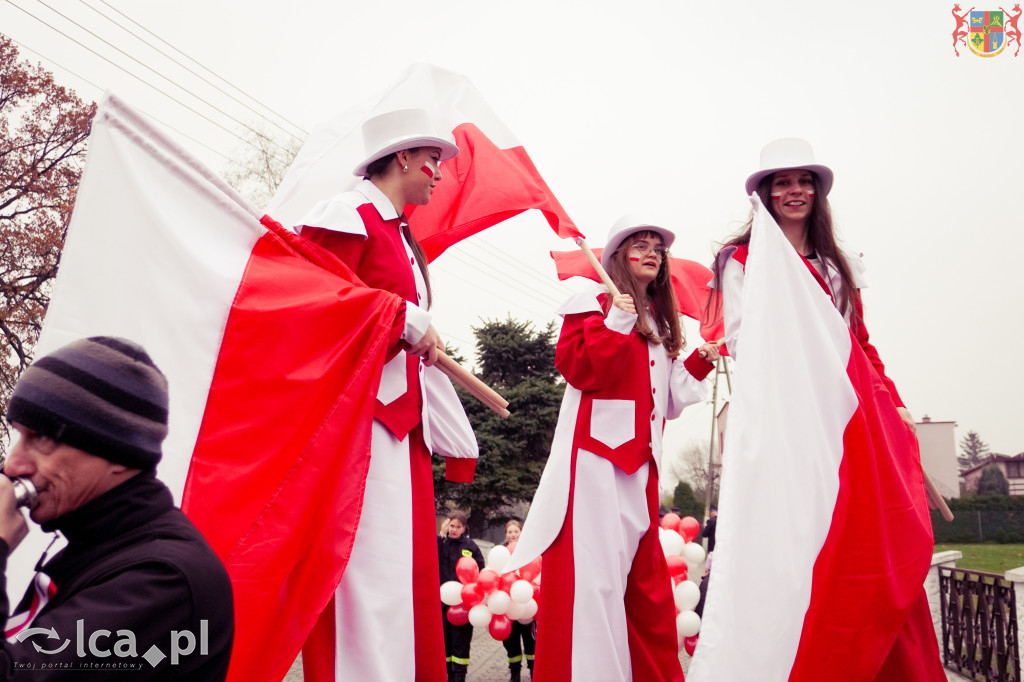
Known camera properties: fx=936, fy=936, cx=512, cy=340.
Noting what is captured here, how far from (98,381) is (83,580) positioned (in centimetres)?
37

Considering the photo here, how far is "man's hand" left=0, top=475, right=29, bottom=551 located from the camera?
5.56 feet

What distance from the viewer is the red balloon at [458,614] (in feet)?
25.0

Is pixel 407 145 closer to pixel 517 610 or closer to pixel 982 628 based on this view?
pixel 517 610

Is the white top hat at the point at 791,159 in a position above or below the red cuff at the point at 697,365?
above

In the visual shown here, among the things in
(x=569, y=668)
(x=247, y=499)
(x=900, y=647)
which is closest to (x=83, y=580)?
(x=247, y=499)

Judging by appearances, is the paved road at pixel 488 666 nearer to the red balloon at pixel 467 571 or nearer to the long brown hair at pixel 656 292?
the red balloon at pixel 467 571

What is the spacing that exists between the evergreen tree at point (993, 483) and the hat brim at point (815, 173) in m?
80.6

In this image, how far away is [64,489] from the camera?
1797 millimetres

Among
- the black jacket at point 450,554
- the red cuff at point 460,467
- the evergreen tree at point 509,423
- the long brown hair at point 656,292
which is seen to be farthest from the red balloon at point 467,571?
the evergreen tree at point 509,423

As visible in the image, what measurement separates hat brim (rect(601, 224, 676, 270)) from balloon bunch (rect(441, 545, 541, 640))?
2.74 meters

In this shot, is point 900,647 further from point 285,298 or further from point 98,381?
point 98,381

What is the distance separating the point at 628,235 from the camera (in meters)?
5.28

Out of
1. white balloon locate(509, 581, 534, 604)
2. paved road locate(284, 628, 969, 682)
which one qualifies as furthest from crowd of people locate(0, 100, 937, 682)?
paved road locate(284, 628, 969, 682)

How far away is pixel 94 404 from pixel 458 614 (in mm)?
6223
